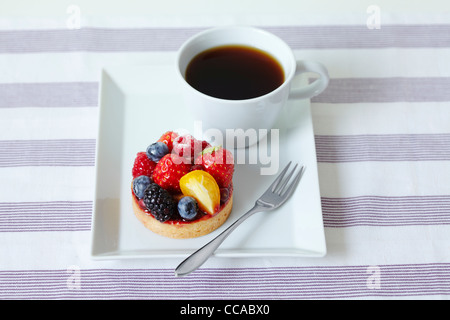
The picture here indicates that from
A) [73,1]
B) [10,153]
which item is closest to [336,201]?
[10,153]

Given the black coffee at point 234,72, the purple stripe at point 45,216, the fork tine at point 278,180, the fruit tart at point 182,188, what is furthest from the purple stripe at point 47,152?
the fork tine at point 278,180

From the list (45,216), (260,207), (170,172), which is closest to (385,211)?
(260,207)

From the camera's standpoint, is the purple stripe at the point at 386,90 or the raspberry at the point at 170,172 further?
the purple stripe at the point at 386,90

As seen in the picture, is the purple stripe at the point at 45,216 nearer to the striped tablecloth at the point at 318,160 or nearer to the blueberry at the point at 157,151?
the striped tablecloth at the point at 318,160

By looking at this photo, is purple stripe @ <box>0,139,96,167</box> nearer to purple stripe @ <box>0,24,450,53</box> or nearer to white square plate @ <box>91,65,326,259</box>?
white square plate @ <box>91,65,326,259</box>

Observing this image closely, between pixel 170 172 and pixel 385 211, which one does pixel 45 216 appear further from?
pixel 385 211

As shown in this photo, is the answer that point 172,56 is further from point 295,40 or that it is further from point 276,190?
point 276,190
